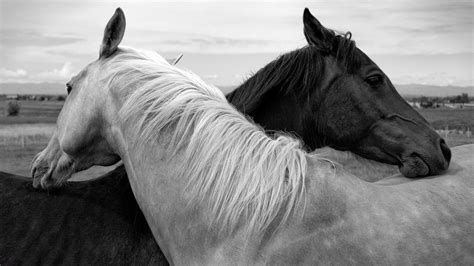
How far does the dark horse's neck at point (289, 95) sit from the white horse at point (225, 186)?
1.04m

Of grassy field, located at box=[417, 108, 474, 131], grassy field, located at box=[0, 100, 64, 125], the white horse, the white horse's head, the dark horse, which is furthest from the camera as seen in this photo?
grassy field, located at box=[0, 100, 64, 125]

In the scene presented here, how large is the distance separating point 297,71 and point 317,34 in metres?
0.35

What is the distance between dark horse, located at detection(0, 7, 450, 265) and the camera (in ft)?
11.4

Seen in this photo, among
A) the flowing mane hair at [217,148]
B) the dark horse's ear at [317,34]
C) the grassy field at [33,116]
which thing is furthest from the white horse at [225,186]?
the grassy field at [33,116]

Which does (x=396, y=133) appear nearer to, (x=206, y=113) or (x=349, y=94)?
(x=349, y=94)

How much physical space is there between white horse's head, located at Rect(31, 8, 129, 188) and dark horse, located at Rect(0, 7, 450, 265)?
16.5 inches

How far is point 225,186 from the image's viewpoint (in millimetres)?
2836

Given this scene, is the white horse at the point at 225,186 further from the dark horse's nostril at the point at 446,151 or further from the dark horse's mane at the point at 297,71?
the dark horse's mane at the point at 297,71

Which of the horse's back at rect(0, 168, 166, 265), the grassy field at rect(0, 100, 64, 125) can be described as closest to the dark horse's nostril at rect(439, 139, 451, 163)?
the horse's back at rect(0, 168, 166, 265)

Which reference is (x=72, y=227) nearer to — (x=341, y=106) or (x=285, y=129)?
(x=285, y=129)

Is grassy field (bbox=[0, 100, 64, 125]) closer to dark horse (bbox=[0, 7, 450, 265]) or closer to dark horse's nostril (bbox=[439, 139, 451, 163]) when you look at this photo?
dark horse (bbox=[0, 7, 450, 265])

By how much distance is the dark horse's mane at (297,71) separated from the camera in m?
4.14

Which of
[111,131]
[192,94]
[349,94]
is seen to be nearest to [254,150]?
[192,94]

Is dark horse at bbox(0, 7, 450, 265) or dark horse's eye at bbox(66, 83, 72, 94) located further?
dark horse at bbox(0, 7, 450, 265)
